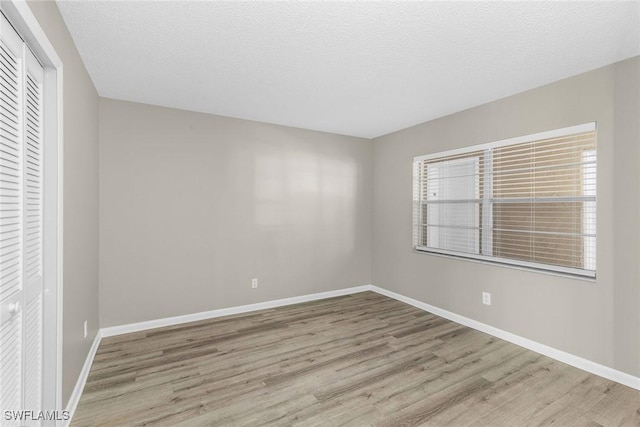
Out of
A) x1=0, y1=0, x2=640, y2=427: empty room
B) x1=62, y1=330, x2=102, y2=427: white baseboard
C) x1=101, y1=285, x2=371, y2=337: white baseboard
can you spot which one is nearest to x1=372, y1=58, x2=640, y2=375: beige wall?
x1=0, y1=0, x2=640, y2=427: empty room

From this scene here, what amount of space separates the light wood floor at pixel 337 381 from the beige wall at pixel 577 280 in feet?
0.88

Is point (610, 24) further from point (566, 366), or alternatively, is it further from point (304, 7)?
point (566, 366)

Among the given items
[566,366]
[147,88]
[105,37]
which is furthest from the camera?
[147,88]

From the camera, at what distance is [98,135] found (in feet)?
10.0

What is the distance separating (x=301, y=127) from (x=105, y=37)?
8.23 ft

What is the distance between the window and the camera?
2599 millimetres

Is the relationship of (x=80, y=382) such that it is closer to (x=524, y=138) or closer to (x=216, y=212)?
(x=216, y=212)

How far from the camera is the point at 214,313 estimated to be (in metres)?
3.67

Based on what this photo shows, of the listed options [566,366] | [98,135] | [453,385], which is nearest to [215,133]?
[98,135]

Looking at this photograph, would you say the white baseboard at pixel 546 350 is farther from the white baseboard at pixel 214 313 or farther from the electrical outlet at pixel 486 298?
the white baseboard at pixel 214 313

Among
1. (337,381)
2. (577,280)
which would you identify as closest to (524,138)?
(577,280)

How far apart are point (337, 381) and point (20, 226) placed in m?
2.18

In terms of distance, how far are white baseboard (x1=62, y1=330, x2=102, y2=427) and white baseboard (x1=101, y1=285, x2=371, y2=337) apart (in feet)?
0.91

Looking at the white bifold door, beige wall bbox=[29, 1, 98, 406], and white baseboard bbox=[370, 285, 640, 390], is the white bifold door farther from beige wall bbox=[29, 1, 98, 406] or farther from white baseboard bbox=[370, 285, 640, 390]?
white baseboard bbox=[370, 285, 640, 390]
